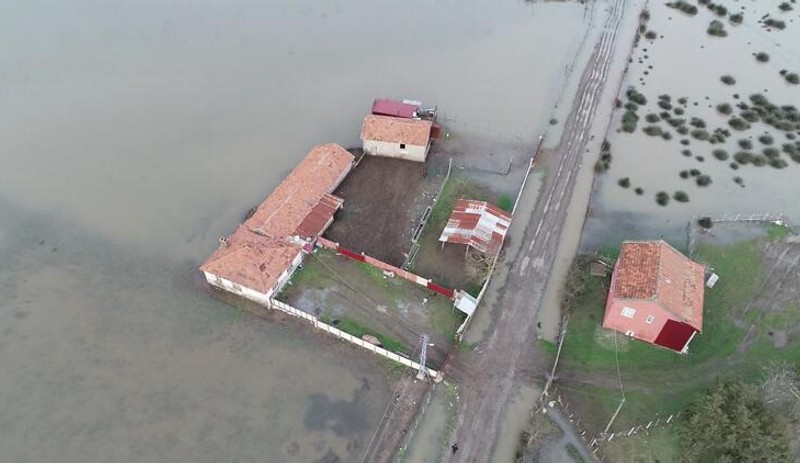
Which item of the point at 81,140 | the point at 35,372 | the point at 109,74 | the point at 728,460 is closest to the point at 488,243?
the point at 728,460

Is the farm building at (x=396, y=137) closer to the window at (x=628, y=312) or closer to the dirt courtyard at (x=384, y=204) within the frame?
the dirt courtyard at (x=384, y=204)

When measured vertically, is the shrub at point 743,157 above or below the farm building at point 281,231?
below

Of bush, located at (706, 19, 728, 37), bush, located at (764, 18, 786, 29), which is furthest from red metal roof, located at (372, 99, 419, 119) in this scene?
bush, located at (764, 18, 786, 29)

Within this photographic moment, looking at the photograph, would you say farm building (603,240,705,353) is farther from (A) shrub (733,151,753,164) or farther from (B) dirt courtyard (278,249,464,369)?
(A) shrub (733,151,753,164)

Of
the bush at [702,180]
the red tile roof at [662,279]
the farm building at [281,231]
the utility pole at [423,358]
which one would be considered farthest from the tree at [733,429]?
the farm building at [281,231]

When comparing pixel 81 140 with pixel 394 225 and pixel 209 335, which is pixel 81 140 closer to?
pixel 209 335

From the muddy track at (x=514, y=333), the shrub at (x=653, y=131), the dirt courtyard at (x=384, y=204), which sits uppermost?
the dirt courtyard at (x=384, y=204)

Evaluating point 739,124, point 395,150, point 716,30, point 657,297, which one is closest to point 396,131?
point 395,150
